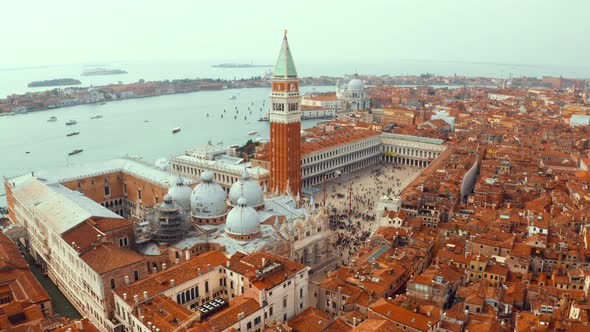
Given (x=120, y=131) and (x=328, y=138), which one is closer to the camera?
(x=328, y=138)

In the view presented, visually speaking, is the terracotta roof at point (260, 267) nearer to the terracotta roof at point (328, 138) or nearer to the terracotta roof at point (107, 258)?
the terracotta roof at point (107, 258)

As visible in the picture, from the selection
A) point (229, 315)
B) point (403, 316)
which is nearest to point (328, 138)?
point (403, 316)

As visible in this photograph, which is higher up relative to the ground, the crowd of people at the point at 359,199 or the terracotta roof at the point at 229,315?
the terracotta roof at the point at 229,315

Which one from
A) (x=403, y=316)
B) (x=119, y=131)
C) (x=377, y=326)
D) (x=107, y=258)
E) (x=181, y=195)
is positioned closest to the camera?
(x=377, y=326)

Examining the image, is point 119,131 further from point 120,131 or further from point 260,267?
point 260,267

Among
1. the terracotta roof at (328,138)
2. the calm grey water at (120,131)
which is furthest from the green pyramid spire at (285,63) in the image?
the calm grey water at (120,131)

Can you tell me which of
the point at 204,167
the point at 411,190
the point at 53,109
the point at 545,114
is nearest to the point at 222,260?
the point at 411,190

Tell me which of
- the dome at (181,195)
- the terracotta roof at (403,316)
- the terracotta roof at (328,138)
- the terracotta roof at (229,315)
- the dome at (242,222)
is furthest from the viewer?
the terracotta roof at (328,138)

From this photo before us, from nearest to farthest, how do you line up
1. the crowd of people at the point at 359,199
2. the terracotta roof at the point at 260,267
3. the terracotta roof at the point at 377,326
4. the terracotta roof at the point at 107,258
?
the terracotta roof at the point at 377,326, the terracotta roof at the point at 260,267, the terracotta roof at the point at 107,258, the crowd of people at the point at 359,199
